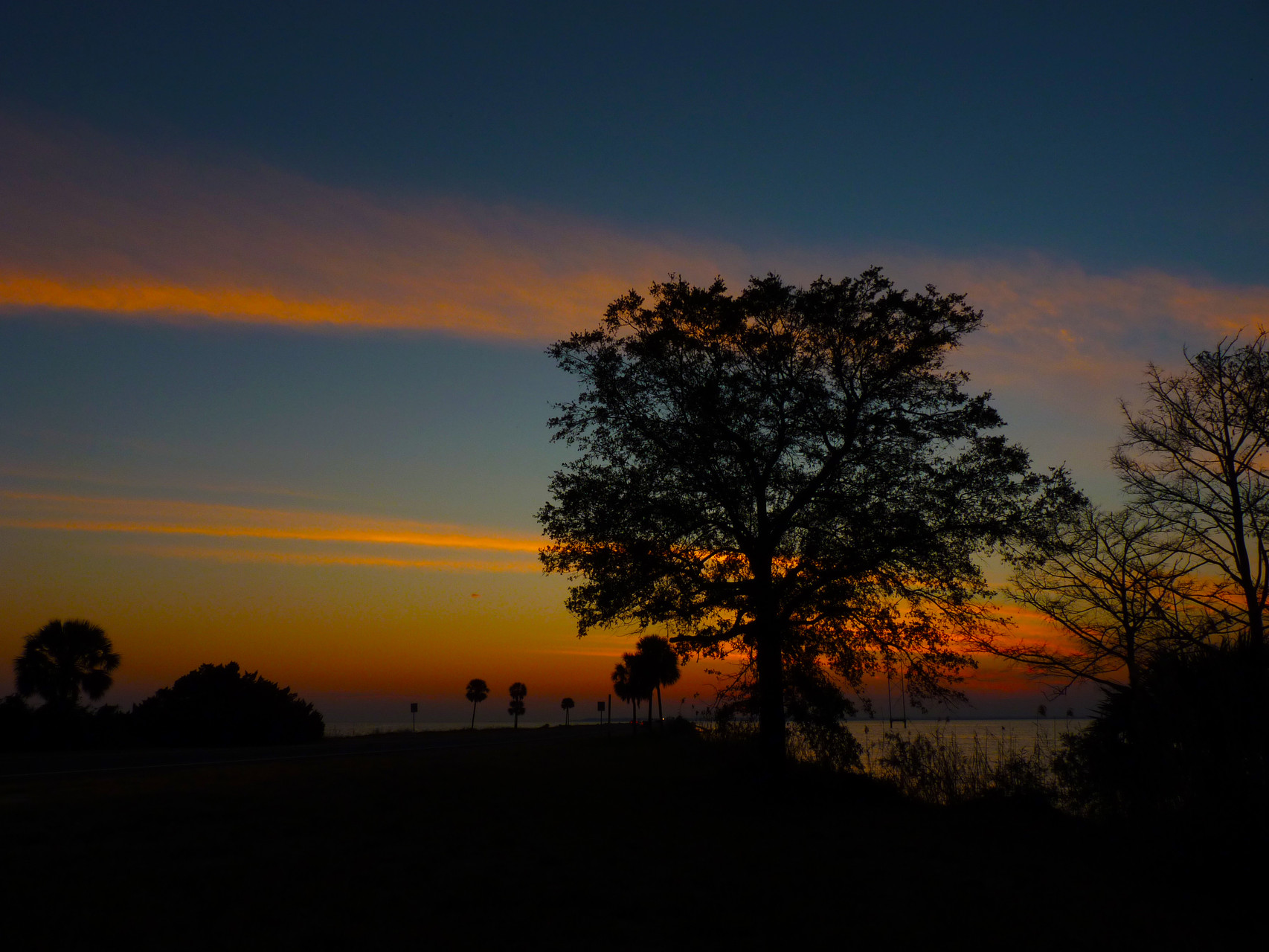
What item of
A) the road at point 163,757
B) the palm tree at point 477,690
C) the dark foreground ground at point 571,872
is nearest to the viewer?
the dark foreground ground at point 571,872

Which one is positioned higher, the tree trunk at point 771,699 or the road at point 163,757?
the tree trunk at point 771,699

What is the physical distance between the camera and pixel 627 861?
11.9 m

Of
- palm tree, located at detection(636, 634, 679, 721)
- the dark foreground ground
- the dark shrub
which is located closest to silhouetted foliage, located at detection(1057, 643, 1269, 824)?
the dark foreground ground

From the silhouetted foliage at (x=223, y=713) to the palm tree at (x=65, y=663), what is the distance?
5325 millimetres

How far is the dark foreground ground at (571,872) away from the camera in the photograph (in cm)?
859

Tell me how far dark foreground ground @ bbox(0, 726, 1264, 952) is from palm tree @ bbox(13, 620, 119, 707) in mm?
36817

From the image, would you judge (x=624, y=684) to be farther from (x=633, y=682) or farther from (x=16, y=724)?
(x=16, y=724)

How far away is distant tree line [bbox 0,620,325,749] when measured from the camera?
4388 centimetres

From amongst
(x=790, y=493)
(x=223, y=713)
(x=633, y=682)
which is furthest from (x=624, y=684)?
(x=790, y=493)

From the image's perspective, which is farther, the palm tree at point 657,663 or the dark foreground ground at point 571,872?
the palm tree at point 657,663

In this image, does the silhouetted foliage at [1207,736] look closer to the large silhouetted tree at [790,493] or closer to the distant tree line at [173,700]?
the large silhouetted tree at [790,493]

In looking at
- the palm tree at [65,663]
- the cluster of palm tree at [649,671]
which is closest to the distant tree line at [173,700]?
the palm tree at [65,663]

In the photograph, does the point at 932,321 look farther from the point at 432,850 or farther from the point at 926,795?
the point at 432,850

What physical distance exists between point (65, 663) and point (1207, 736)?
5562 centimetres
